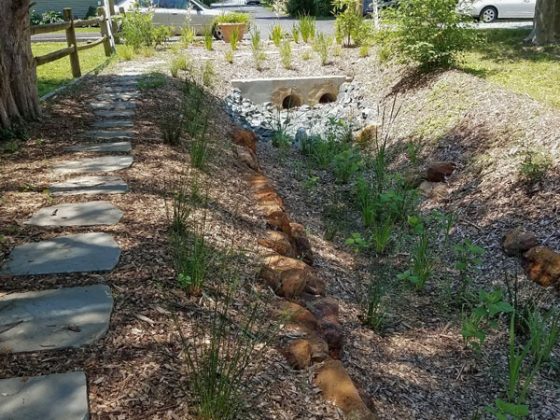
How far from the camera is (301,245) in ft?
12.0

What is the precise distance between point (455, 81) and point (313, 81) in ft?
11.2

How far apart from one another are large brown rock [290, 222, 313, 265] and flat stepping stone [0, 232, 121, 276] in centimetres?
133

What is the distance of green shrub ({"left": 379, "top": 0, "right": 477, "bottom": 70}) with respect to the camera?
7160 mm

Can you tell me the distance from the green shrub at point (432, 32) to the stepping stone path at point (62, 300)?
4.90 meters

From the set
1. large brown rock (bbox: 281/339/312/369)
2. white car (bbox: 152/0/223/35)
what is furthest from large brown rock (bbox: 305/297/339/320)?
white car (bbox: 152/0/223/35)

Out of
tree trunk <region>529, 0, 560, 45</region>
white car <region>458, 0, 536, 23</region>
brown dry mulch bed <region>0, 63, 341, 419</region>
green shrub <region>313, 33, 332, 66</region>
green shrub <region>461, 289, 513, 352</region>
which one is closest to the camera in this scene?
brown dry mulch bed <region>0, 63, 341, 419</region>

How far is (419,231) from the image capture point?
389cm

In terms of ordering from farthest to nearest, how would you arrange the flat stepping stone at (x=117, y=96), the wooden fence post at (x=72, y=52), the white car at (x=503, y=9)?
the white car at (x=503, y=9) < the wooden fence post at (x=72, y=52) < the flat stepping stone at (x=117, y=96)

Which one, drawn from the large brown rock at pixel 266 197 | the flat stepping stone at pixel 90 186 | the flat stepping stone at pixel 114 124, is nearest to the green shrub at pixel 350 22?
the flat stepping stone at pixel 114 124

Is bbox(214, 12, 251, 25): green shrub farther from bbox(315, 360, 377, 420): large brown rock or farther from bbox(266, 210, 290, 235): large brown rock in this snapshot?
bbox(315, 360, 377, 420): large brown rock

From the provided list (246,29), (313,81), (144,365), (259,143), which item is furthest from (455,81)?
(246,29)

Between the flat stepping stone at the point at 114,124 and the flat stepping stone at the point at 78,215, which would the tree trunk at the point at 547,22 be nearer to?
the flat stepping stone at the point at 114,124

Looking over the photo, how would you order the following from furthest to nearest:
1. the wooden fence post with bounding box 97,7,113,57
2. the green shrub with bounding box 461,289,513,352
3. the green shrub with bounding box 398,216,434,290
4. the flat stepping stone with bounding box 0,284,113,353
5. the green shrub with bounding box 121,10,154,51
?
the wooden fence post with bounding box 97,7,113,57
the green shrub with bounding box 121,10,154,51
the green shrub with bounding box 398,216,434,290
the green shrub with bounding box 461,289,513,352
the flat stepping stone with bounding box 0,284,113,353

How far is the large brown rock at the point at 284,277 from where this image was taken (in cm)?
277
